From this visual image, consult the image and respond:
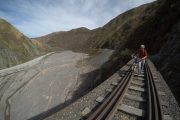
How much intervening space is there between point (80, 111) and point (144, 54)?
807 cm

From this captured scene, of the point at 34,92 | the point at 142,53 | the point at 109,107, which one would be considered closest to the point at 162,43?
the point at 142,53

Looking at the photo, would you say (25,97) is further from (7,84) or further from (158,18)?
(158,18)

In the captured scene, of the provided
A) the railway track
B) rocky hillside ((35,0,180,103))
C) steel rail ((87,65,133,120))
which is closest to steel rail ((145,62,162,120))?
the railway track

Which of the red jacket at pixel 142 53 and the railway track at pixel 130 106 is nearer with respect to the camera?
the railway track at pixel 130 106

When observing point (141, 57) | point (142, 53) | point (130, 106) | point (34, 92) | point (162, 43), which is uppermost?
point (162, 43)

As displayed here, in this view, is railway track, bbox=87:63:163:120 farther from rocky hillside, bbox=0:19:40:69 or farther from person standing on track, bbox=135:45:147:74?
rocky hillside, bbox=0:19:40:69

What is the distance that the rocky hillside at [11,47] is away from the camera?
54875 mm

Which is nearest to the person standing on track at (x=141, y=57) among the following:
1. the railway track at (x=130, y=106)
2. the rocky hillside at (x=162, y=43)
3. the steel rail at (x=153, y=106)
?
the rocky hillside at (x=162, y=43)

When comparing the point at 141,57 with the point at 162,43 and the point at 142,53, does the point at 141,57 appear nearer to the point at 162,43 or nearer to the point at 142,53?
the point at 142,53

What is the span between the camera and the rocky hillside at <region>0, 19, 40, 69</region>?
54.9m

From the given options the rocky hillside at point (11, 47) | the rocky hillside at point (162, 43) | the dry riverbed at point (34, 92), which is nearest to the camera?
the rocky hillside at point (162, 43)

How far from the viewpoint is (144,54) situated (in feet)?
45.3

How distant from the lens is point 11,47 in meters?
61.8

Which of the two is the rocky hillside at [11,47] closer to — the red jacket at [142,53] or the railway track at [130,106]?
the red jacket at [142,53]
